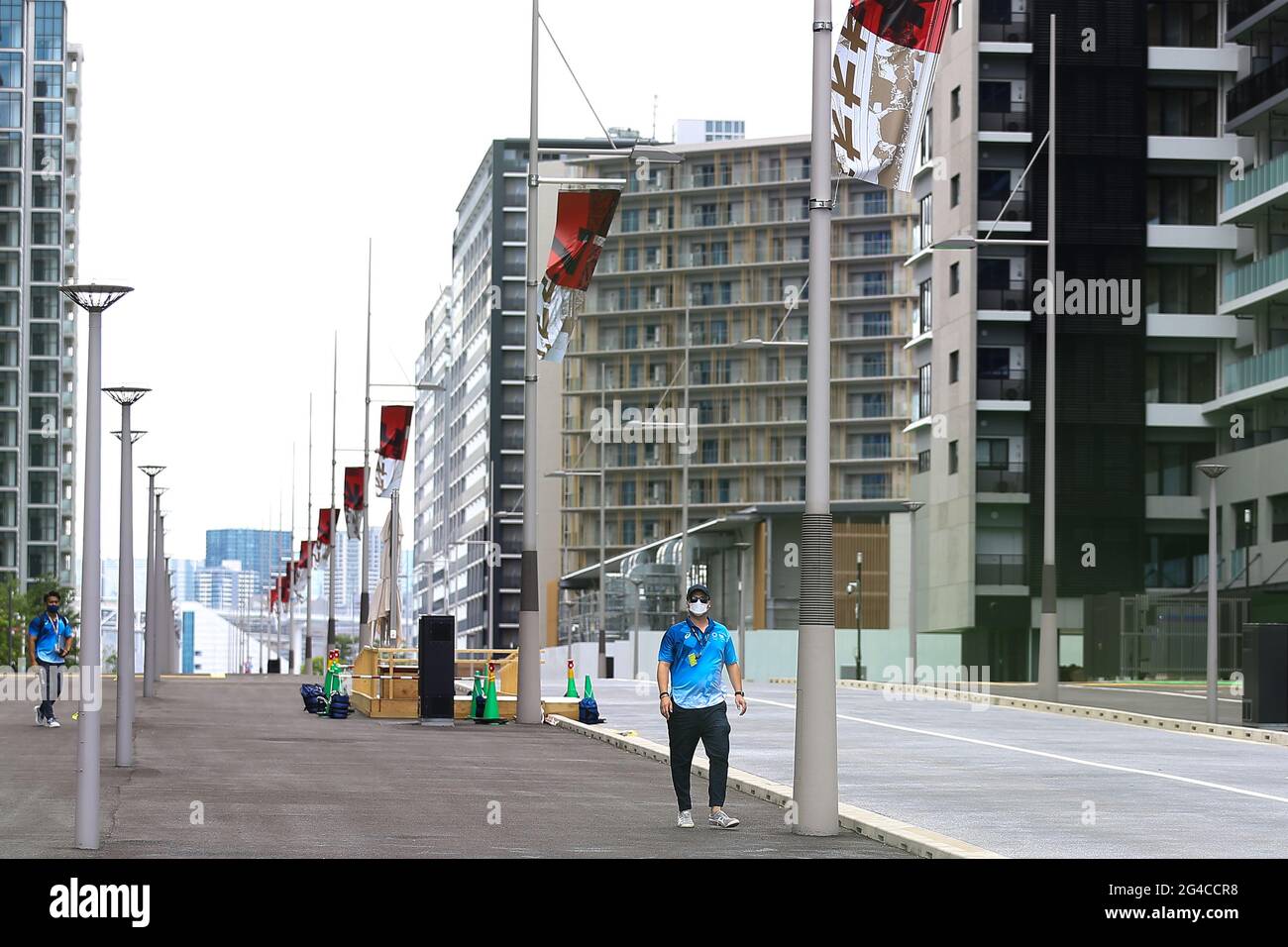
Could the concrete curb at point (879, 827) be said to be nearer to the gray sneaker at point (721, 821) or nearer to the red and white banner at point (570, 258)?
the gray sneaker at point (721, 821)

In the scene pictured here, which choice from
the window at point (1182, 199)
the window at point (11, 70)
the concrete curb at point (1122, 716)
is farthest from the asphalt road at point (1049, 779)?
the window at point (11, 70)

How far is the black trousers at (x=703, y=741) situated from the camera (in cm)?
1595

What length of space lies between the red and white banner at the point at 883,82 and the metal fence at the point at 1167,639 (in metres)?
51.3

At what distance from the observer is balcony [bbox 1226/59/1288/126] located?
69000 millimetres

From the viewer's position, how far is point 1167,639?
218 feet

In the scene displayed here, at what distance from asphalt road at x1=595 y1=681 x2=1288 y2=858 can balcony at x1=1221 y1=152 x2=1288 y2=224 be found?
36.7 metres

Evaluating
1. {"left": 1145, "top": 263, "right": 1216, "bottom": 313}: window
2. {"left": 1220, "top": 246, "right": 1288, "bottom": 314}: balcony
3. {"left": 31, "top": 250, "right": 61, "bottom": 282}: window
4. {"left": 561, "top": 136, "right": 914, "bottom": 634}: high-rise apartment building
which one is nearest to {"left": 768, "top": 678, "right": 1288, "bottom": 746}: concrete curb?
{"left": 1220, "top": 246, "right": 1288, "bottom": 314}: balcony

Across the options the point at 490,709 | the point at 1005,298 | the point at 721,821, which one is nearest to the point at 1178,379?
the point at 1005,298

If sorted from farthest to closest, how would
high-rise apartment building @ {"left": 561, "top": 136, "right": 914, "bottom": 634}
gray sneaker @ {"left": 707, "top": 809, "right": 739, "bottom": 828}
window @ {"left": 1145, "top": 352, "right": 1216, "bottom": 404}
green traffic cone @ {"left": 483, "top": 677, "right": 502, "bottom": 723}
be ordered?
high-rise apartment building @ {"left": 561, "top": 136, "right": 914, "bottom": 634} → window @ {"left": 1145, "top": 352, "right": 1216, "bottom": 404} → green traffic cone @ {"left": 483, "top": 677, "right": 502, "bottom": 723} → gray sneaker @ {"left": 707, "top": 809, "right": 739, "bottom": 828}

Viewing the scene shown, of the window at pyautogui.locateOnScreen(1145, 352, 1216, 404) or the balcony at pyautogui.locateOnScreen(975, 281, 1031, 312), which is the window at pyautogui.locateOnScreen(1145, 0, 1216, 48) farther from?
the window at pyautogui.locateOnScreen(1145, 352, 1216, 404)

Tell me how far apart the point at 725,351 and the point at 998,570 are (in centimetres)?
6122

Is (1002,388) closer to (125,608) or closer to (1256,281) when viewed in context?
(1256,281)
